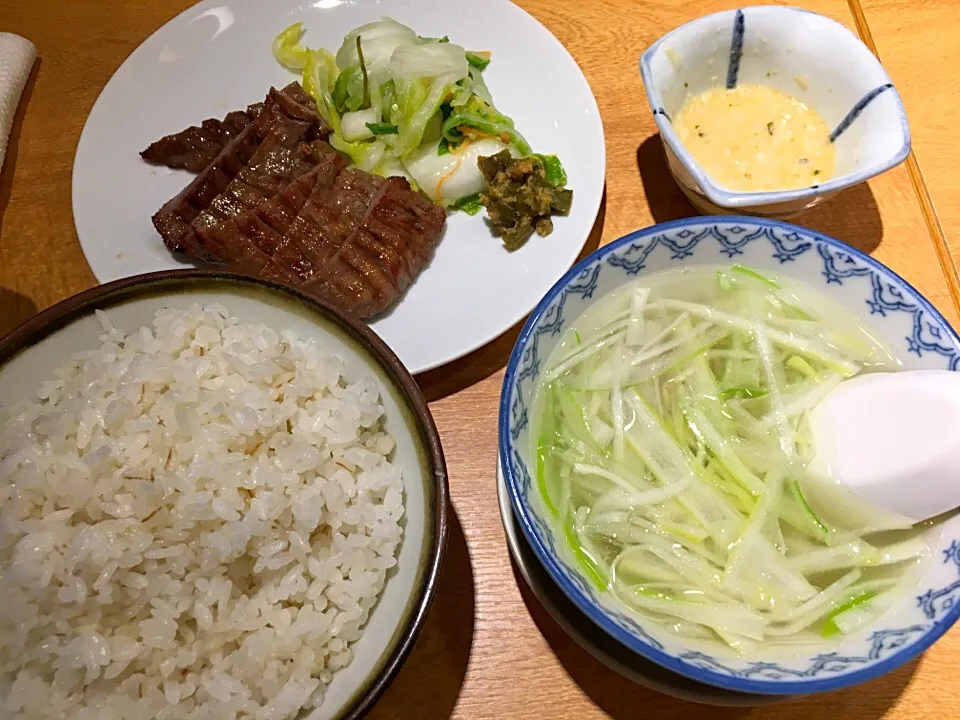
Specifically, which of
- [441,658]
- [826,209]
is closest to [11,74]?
[441,658]

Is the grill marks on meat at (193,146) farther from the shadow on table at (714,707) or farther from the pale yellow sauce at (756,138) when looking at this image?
the shadow on table at (714,707)

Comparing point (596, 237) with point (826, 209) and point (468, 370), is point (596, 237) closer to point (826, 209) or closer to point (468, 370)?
point (468, 370)

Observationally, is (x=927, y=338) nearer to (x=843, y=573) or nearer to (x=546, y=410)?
(x=843, y=573)

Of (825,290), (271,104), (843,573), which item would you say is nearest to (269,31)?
(271,104)

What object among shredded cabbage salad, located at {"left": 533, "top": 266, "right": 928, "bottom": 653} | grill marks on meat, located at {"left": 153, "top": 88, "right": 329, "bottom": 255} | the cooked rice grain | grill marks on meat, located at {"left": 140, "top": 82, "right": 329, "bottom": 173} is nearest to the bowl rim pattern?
the cooked rice grain

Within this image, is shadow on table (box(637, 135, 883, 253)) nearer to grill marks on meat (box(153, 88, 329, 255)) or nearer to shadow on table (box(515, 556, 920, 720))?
grill marks on meat (box(153, 88, 329, 255))

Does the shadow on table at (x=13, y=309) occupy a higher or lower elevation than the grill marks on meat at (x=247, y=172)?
lower

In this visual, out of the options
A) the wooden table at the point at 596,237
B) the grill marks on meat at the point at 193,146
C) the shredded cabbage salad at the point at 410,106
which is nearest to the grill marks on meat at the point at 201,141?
the grill marks on meat at the point at 193,146
